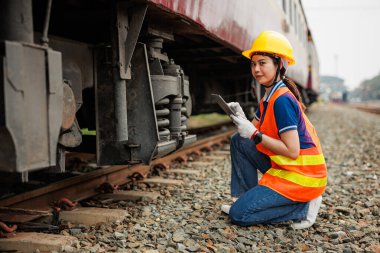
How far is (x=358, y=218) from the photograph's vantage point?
319cm

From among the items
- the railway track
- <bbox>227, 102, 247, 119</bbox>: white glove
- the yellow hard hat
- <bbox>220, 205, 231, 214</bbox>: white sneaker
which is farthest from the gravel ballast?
the yellow hard hat

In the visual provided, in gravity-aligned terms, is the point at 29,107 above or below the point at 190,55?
below

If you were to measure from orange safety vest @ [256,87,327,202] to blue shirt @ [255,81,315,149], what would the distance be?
0.13 feet

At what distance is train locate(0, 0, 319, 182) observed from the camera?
1767mm

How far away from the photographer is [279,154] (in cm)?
280

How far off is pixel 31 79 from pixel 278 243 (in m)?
1.76

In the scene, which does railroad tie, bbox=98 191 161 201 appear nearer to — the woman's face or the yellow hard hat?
the woman's face

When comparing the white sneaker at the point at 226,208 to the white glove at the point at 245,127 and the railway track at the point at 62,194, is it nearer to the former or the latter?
the white glove at the point at 245,127

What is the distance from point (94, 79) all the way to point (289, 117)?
4.50 ft

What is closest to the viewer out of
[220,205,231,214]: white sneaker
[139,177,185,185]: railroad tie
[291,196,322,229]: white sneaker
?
[291,196,322,229]: white sneaker

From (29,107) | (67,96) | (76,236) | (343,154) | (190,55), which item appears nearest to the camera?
(29,107)

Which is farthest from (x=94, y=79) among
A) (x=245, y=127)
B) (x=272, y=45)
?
(x=272, y=45)

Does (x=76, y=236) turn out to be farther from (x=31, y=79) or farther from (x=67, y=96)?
(x=31, y=79)

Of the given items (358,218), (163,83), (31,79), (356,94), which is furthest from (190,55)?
(356,94)
